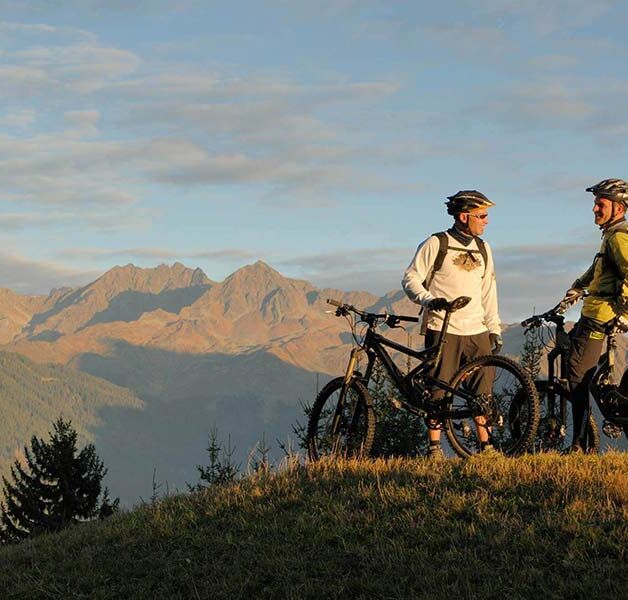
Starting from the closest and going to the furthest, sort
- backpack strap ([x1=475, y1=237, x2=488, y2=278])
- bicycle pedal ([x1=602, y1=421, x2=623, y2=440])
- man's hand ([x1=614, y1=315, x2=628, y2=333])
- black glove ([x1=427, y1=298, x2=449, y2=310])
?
bicycle pedal ([x1=602, y1=421, x2=623, y2=440]), man's hand ([x1=614, y1=315, x2=628, y2=333]), black glove ([x1=427, y1=298, x2=449, y2=310]), backpack strap ([x1=475, y1=237, x2=488, y2=278])

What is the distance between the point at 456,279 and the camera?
10703 millimetres

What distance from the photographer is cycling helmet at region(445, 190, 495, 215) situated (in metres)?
10.6

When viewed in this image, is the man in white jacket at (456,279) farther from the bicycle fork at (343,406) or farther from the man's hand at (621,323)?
the man's hand at (621,323)

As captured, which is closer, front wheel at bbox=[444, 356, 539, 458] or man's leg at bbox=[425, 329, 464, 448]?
front wheel at bbox=[444, 356, 539, 458]

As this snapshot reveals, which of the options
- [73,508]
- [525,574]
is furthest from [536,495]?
[73,508]

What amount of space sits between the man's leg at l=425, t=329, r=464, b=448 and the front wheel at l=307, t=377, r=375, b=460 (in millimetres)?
733

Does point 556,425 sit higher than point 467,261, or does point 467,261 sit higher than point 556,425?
point 467,261

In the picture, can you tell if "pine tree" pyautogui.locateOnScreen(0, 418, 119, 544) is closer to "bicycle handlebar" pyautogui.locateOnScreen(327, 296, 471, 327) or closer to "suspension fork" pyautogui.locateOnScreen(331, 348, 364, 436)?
"suspension fork" pyautogui.locateOnScreen(331, 348, 364, 436)

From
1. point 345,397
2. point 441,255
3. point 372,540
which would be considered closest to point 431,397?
point 345,397

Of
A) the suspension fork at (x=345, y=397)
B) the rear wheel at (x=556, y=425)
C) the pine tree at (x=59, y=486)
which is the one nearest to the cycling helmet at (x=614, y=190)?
the rear wheel at (x=556, y=425)

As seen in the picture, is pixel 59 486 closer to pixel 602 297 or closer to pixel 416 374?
pixel 416 374

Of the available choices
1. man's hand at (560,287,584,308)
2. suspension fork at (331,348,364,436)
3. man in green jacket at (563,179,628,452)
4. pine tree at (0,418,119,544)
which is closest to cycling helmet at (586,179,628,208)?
man in green jacket at (563,179,628,452)

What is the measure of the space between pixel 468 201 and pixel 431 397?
228 cm

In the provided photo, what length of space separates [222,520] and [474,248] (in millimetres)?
4206
